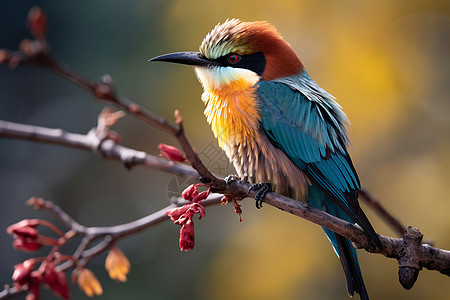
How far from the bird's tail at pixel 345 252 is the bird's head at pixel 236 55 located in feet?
2.06

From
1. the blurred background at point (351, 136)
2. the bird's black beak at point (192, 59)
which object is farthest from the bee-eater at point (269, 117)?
the blurred background at point (351, 136)

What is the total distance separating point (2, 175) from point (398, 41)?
612 cm

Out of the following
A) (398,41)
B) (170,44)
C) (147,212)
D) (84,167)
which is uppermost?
(170,44)

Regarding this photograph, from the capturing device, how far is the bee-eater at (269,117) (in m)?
2.24

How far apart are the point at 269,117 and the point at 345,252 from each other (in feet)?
2.30

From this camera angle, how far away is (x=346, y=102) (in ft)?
11.7

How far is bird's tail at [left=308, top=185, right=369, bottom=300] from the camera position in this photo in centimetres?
211

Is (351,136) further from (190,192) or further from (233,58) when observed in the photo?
(190,192)

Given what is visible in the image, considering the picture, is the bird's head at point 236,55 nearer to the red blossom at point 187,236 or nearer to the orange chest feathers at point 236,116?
the orange chest feathers at point 236,116

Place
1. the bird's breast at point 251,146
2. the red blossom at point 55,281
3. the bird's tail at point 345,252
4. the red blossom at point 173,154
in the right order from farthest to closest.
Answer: the bird's breast at point 251,146 < the bird's tail at point 345,252 < the red blossom at point 55,281 < the red blossom at point 173,154

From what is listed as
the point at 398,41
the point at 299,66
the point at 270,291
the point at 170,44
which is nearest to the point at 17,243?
the point at 299,66

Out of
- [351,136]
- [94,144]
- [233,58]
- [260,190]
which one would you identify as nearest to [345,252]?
[260,190]

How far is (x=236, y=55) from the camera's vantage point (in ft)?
7.66

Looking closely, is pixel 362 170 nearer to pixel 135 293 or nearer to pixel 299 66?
pixel 299 66
